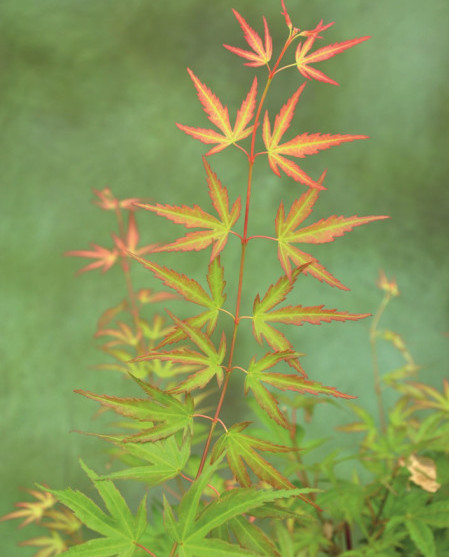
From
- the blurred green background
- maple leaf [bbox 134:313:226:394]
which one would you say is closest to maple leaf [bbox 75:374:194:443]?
maple leaf [bbox 134:313:226:394]

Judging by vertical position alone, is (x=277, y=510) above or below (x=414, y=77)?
below

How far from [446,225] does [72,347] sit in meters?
0.71

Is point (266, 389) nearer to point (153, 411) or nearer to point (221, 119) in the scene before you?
point (153, 411)

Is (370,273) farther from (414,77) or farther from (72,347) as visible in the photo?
(72,347)

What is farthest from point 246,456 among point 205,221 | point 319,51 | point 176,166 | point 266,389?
point 176,166

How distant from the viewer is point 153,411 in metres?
0.34

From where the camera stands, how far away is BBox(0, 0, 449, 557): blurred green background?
1.05m

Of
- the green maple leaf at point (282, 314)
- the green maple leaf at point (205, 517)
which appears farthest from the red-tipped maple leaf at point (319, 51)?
the green maple leaf at point (205, 517)

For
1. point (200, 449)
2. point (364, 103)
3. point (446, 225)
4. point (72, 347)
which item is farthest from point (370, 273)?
point (72, 347)

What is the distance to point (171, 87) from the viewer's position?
110 cm

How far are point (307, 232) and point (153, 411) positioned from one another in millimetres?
141

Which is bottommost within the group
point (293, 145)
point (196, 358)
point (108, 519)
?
point (108, 519)

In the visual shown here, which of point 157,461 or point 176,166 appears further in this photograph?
point 176,166

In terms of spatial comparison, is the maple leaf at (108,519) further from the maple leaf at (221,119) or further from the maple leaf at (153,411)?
the maple leaf at (221,119)
